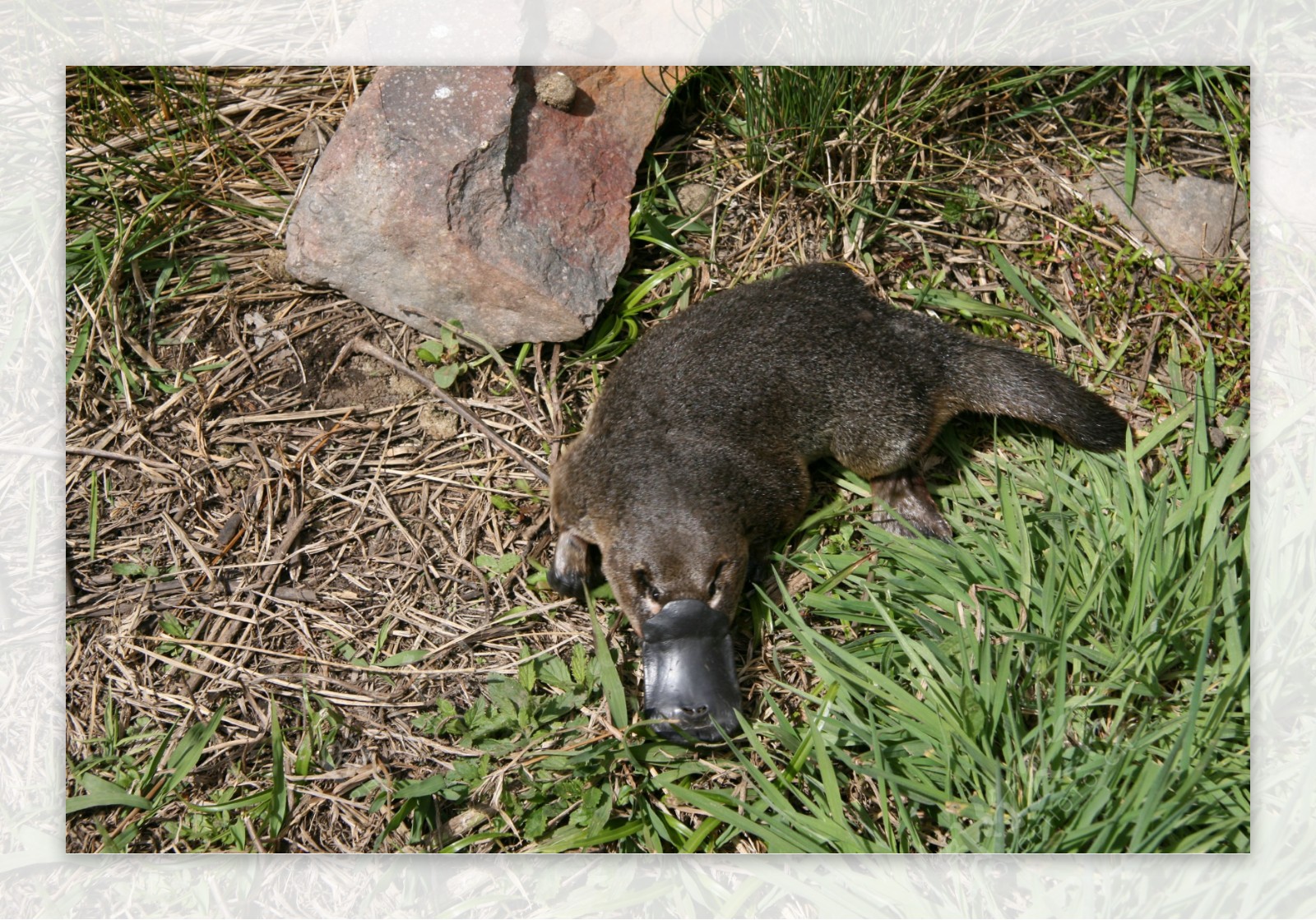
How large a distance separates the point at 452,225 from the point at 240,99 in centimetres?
90

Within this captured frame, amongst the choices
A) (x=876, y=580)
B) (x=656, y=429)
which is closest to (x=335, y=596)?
(x=656, y=429)

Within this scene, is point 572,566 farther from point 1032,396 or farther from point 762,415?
point 1032,396

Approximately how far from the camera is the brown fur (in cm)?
267

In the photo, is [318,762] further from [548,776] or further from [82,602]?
[82,602]

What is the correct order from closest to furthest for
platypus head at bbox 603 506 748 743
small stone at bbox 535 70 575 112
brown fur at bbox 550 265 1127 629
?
platypus head at bbox 603 506 748 743 < brown fur at bbox 550 265 1127 629 < small stone at bbox 535 70 575 112

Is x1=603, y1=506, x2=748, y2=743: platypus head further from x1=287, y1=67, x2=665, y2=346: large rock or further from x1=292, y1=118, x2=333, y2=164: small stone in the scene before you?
x1=292, y1=118, x2=333, y2=164: small stone

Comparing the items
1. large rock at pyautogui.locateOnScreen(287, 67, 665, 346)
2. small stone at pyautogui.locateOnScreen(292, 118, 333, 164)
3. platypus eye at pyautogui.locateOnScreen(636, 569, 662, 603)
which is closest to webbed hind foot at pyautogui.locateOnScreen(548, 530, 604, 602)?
platypus eye at pyautogui.locateOnScreen(636, 569, 662, 603)

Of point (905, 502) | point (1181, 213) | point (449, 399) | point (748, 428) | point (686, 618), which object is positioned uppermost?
point (1181, 213)

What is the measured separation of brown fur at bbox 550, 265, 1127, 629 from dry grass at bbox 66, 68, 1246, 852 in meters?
0.27

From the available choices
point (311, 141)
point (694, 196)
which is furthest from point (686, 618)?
point (311, 141)

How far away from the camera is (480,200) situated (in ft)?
9.41

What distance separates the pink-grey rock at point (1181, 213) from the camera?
305 cm

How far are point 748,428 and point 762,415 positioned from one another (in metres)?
0.06

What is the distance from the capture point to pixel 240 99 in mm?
3162
